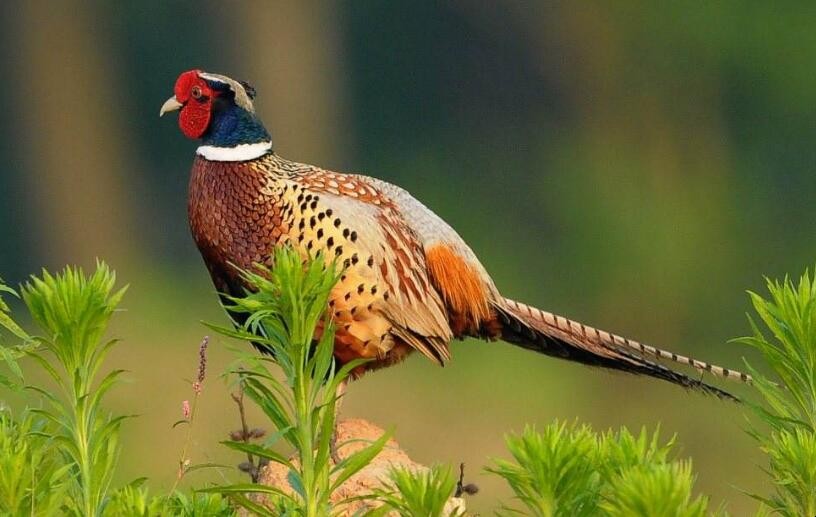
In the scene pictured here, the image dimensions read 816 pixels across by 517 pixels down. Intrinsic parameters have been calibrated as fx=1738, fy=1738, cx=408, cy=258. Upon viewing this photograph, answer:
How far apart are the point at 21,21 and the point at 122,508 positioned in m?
15.8

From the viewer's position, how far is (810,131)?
16.0 meters

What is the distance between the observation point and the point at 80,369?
2.04m

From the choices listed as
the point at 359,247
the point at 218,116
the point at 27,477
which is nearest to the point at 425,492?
the point at 27,477

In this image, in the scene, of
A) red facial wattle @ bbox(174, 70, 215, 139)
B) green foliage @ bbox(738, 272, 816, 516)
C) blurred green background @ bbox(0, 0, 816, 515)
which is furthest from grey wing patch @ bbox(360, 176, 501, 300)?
blurred green background @ bbox(0, 0, 816, 515)

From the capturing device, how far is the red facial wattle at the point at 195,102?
4867mm

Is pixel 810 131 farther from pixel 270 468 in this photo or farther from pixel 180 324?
pixel 270 468

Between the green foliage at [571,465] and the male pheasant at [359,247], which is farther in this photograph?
the male pheasant at [359,247]

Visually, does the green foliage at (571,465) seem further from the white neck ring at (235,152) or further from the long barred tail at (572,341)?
the white neck ring at (235,152)

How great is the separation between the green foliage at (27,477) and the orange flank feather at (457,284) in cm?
279

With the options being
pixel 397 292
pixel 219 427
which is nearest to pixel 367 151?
pixel 219 427

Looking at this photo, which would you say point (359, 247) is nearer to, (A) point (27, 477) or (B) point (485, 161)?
(A) point (27, 477)

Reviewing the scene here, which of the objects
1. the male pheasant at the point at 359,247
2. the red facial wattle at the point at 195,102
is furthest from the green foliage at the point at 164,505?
the red facial wattle at the point at 195,102

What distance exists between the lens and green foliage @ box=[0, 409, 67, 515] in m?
1.88

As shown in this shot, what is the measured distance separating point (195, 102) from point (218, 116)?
0.28ft
